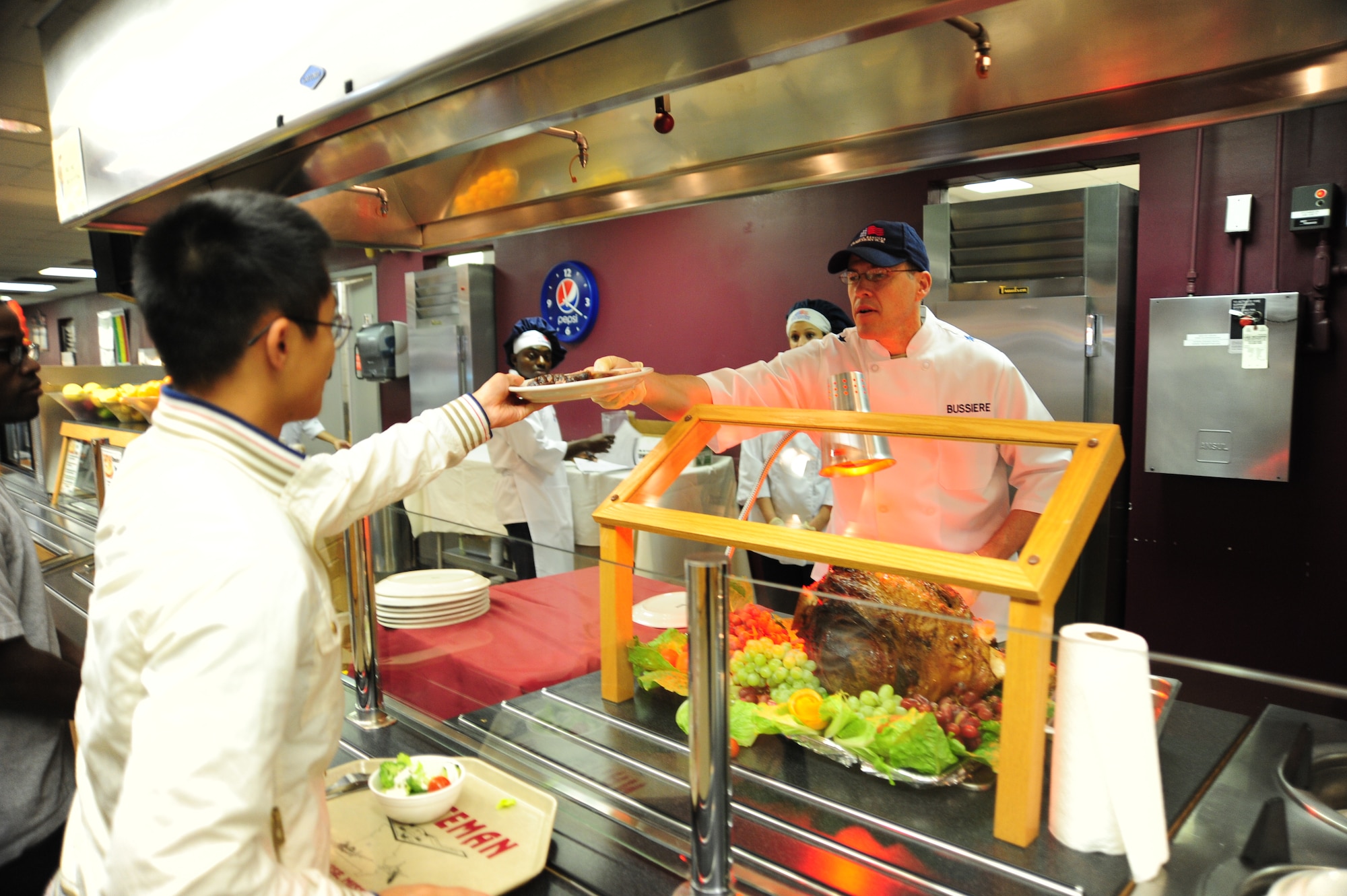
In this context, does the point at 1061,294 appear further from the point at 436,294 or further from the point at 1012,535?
the point at 436,294

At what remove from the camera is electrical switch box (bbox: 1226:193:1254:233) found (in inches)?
135

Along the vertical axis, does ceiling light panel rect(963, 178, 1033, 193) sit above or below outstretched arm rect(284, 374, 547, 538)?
above

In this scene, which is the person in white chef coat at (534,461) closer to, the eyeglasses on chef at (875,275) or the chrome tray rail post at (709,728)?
the eyeglasses on chef at (875,275)

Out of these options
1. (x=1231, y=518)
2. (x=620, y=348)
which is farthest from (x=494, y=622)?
(x=620, y=348)

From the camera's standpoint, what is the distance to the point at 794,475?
14.6 feet

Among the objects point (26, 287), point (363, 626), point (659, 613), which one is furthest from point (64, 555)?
point (26, 287)

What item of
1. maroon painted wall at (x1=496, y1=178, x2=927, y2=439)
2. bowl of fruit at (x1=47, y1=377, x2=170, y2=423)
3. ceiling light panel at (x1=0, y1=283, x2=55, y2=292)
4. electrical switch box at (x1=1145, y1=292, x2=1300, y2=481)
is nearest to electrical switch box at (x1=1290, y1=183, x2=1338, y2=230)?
electrical switch box at (x1=1145, y1=292, x2=1300, y2=481)

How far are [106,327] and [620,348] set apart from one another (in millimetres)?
12827

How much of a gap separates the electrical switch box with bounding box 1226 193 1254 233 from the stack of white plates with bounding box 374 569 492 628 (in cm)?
332

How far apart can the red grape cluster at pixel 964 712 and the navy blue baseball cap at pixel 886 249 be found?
1.42 metres

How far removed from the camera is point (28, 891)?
5.00ft

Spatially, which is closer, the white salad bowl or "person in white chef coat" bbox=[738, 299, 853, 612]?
the white salad bowl

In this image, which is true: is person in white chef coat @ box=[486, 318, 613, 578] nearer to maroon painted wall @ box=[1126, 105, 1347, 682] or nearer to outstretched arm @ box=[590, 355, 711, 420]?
outstretched arm @ box=[590, 355, 711, 420]

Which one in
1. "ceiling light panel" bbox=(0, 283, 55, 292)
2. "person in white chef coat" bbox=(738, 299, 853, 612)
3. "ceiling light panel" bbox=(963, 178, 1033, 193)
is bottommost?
"person in white chef coat" bbox=(738, 299, 853, 612)
